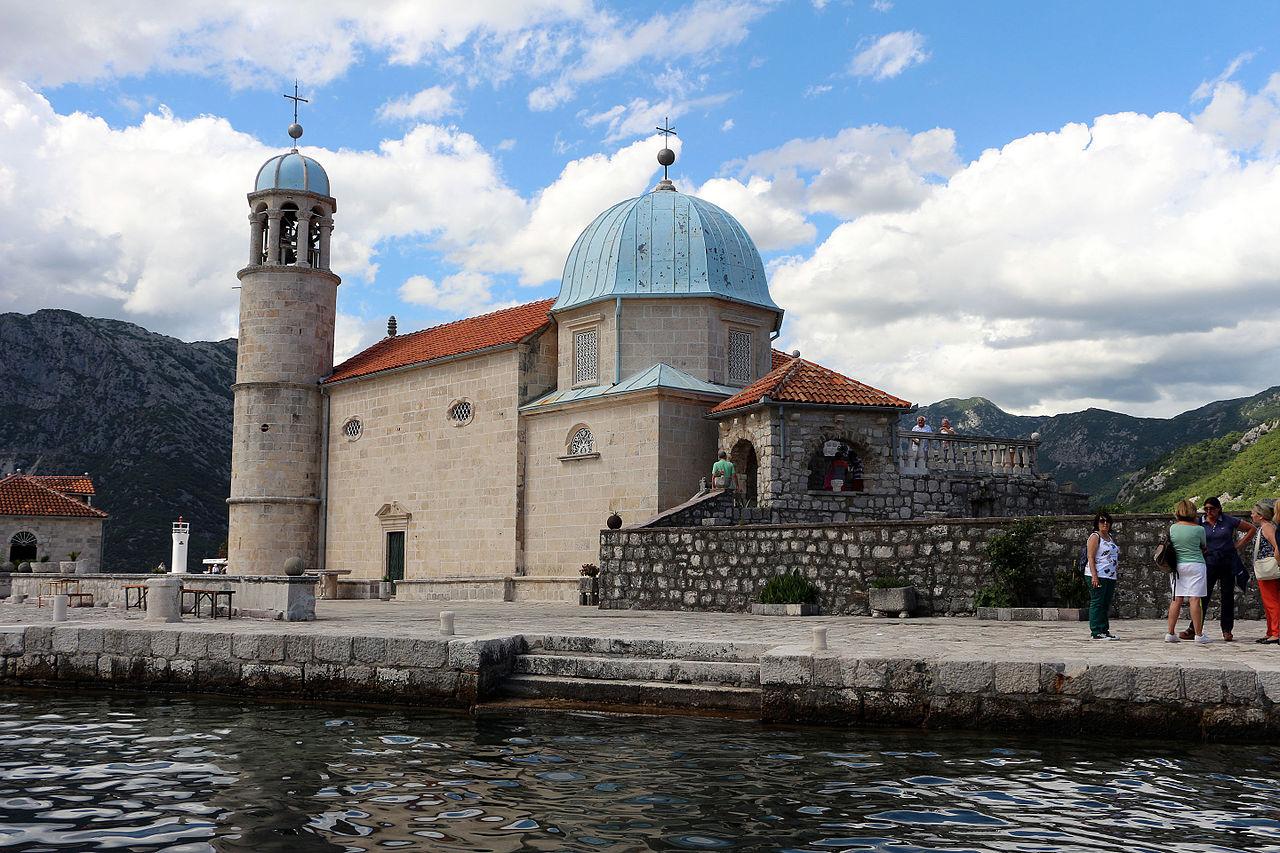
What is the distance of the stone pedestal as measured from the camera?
15.7 m

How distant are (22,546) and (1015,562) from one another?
45.2m

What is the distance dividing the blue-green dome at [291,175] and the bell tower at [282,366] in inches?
1.3

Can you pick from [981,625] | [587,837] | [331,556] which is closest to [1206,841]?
[587,837]

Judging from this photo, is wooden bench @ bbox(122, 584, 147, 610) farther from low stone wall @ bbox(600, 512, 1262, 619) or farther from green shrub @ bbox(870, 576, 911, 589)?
green shrub @ bbox(870, 576, 911, 589)

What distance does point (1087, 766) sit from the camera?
26.6 ft

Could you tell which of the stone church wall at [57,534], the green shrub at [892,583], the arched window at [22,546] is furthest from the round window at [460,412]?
the arched window at [22,546]

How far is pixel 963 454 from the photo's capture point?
25.9 m

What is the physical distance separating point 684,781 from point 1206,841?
3.26 meters

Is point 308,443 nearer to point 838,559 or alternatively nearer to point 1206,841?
point 838,559

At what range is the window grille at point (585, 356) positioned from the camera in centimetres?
2900

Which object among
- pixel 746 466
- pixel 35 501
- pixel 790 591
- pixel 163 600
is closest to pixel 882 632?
pixel 790 591

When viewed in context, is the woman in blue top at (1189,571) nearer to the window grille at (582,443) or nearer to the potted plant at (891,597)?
the potted plant at (891,597)

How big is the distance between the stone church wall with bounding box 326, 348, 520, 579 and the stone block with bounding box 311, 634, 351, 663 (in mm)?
16606

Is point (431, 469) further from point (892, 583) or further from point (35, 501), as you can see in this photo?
point (35, 501)
